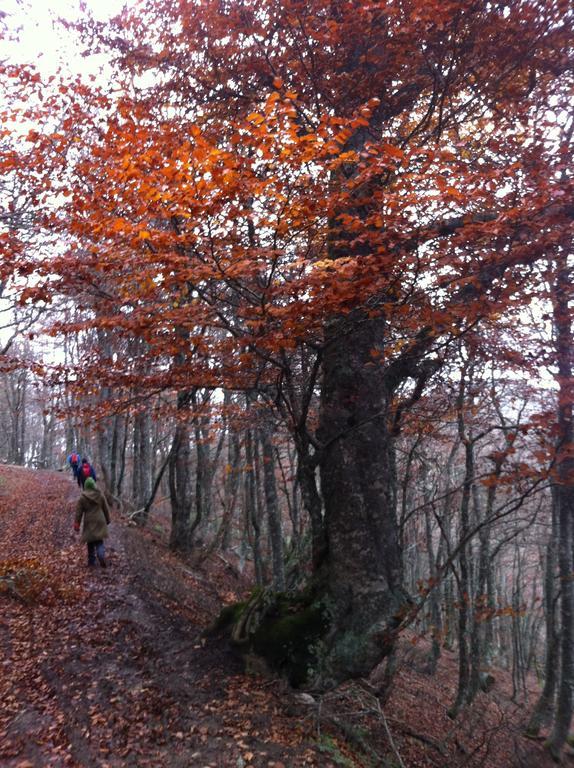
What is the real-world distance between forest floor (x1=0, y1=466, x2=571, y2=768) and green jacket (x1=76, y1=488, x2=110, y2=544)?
2.14ft

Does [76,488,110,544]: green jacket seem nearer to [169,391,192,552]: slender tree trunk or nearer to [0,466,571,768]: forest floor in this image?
[0,466,571,768]: forest floor

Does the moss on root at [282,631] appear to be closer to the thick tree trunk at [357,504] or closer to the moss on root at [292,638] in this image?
the moss on root at [292,638]

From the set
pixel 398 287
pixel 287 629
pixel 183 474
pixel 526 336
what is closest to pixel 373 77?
pixel 398 287

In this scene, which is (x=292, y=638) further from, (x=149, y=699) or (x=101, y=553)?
(x=101, y=553)

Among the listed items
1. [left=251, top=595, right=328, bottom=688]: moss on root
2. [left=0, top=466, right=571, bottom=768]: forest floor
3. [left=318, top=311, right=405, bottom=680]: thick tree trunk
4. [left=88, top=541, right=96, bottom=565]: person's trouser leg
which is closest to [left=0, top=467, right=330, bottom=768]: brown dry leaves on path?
[left=0, top=466, right=571, bottom=768]: forest floor

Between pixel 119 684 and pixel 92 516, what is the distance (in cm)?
383

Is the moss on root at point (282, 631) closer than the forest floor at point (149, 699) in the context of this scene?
No

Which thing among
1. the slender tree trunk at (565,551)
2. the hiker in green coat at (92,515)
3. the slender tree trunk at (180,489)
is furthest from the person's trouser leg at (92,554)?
the slender tree trunk at (565,551)

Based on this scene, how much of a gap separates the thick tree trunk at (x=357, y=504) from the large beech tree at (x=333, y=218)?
0.02 meters

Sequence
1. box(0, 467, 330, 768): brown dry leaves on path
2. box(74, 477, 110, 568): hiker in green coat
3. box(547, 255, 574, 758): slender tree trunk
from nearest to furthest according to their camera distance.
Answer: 1. box(0, 467, 330, 768): brown dry leaves on path
2. box(547, 255, 574, 758): slender tree trunk
3. box(74, 477, 110, 568): hiker in green coat

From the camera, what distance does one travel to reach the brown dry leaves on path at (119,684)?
4773mm

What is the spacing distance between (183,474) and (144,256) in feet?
32.2

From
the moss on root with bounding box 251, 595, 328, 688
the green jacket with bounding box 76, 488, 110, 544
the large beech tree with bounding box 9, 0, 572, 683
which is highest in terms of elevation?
the large beech tree with bounding box 9, 0, 572, 683

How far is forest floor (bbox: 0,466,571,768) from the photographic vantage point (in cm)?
482
